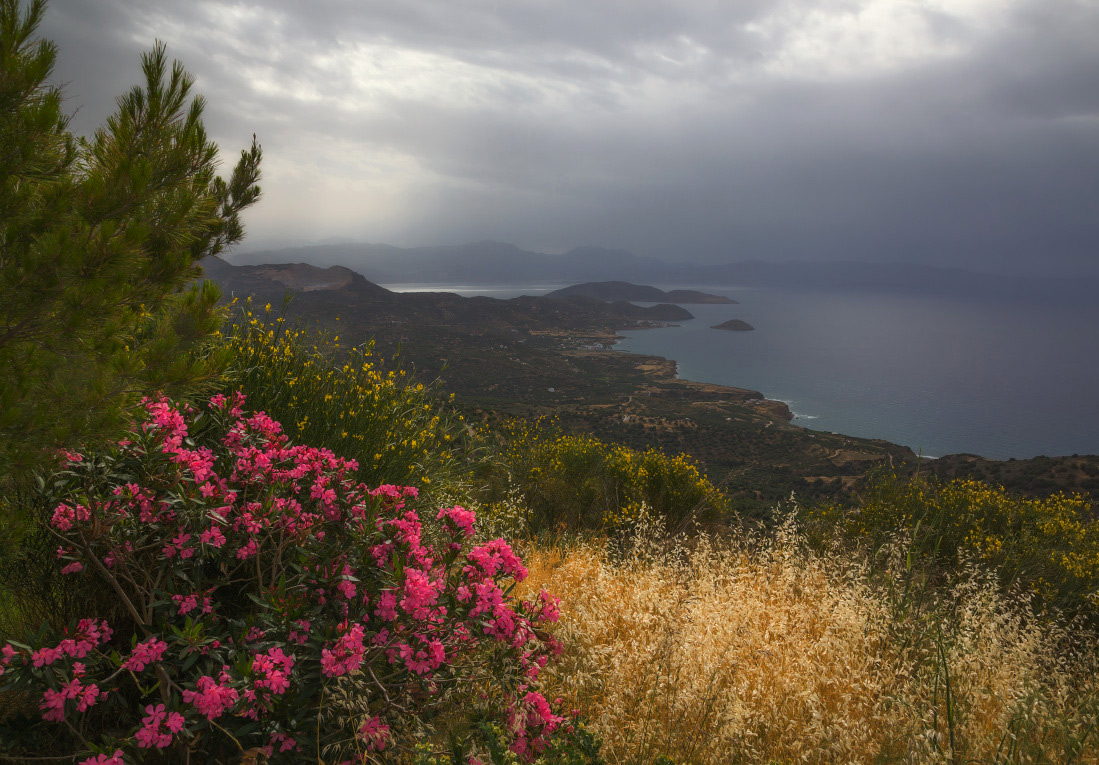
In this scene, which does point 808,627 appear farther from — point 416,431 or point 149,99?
point 149,99

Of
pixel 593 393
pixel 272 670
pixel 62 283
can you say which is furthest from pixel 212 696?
pixel 593 393

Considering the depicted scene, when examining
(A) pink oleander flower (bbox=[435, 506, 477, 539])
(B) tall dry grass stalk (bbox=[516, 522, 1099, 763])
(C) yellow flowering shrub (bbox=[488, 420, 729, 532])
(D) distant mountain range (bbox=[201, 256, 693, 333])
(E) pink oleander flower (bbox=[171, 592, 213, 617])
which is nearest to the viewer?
(E) pink oleander flower (bbox=[171, 592, 213, 617])

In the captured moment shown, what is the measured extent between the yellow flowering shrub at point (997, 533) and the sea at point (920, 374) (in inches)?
1452

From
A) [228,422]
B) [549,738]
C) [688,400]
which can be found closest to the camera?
[549,738]

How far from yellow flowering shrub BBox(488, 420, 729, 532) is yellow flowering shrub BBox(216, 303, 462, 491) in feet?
7.57

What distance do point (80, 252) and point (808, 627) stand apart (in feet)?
13.3

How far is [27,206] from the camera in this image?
71.7 inches

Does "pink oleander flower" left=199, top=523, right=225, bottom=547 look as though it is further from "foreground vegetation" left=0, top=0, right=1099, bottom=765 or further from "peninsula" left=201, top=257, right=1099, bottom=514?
"peninsula" left=201, top=257, right=1099, bottom=514

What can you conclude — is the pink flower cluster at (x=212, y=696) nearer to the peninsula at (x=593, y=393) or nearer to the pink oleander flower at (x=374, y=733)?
the pink oleander flower at (x=374, y=733)

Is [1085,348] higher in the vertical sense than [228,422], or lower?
higher

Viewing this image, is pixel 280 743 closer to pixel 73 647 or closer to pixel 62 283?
pixel 73 647

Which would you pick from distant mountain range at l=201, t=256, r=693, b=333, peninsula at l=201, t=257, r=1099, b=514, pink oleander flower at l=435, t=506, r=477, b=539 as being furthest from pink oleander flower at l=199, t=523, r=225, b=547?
distant mountain range at l=201, t=256, r=693, b=333

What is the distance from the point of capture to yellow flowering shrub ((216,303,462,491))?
3.73 meters

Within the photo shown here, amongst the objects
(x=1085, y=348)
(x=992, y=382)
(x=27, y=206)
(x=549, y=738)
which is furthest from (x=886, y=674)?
(x=1085, y=348)
